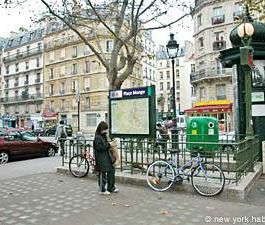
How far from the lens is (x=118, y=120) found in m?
9.59

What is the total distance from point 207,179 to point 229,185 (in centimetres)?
45

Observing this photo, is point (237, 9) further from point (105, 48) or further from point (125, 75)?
point (125, 75)

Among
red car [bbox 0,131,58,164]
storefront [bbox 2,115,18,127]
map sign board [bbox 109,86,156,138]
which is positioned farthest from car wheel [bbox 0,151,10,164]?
storefront [bbox 2,115,18,127]

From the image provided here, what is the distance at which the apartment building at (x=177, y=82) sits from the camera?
241ft

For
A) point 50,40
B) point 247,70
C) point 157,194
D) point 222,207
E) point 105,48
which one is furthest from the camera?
point 50,40

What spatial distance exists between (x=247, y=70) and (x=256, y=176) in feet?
8.97

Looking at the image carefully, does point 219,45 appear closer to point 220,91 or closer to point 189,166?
point 220,91

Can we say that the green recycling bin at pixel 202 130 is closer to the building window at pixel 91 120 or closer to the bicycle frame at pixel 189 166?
the bicycle frame at pixel 189 166

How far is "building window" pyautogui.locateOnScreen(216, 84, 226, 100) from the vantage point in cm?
4084

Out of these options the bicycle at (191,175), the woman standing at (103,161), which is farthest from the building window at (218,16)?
A: the woman standing at (103,161)

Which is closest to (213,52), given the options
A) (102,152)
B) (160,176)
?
(160,176)

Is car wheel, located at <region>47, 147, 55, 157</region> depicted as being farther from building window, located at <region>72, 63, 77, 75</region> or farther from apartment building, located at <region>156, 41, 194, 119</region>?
apartment building, located at <region>156, 41, 194, 119</region>

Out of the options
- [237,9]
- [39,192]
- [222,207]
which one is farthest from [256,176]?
[237,9]

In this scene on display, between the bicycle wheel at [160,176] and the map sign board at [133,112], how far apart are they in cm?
105
